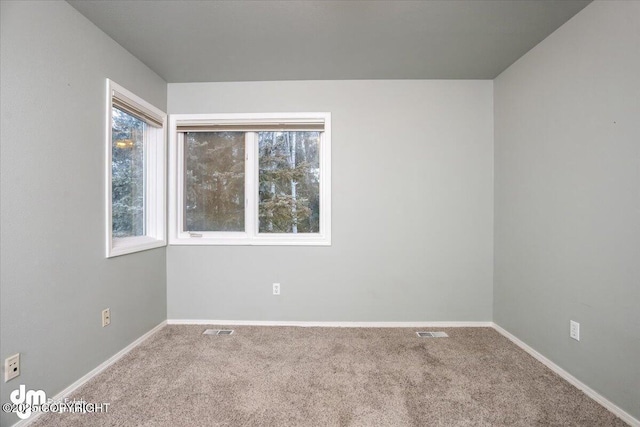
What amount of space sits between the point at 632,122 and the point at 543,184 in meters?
0.69

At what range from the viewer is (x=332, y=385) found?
1.89 m

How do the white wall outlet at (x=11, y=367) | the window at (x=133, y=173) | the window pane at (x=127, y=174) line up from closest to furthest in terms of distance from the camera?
the white wall outlet at (x=11, y=367)
the window at (x=133, y=173)
the window pane at (x=127, y=174)

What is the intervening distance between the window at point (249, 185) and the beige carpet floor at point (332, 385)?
1.03m

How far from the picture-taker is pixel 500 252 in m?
2.75

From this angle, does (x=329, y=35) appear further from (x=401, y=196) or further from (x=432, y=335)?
(x=432, y=335)

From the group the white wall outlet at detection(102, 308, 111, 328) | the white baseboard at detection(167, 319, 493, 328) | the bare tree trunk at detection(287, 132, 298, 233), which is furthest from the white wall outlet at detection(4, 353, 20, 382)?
the bare tree trunk at detection(287, 132, 298, 233)

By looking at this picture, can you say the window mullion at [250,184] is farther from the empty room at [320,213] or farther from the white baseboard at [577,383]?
the white baseboard at [577,383]

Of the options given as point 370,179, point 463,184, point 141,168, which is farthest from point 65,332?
point 463,184

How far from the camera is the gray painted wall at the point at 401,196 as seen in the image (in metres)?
2.86

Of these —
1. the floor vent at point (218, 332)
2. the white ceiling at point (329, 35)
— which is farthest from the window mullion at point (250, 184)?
the floor vent at point (218, 332)

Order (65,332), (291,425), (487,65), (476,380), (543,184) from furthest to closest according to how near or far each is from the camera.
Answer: (487,65) < (543,184) < (476,380) < (65,332) < (291,425)

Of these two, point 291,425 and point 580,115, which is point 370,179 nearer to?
point 580,115

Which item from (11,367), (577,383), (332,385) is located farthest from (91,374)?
(577,383)

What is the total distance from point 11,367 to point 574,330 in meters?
3.32
